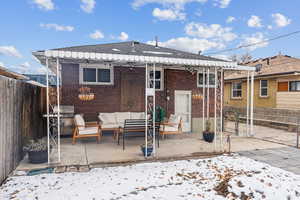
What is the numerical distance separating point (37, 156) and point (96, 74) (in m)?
4.17

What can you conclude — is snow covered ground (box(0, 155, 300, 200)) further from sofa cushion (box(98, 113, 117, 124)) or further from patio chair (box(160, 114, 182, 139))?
sofa cushion (box(98, 113, 117, 124))

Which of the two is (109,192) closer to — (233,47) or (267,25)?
(267,25)

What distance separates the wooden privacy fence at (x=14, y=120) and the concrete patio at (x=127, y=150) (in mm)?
455

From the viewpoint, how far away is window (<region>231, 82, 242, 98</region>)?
14.1 metres

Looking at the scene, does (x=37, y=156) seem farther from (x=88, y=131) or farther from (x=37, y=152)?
(x=88, y=131)

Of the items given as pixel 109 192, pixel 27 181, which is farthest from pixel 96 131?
pixel 109 192

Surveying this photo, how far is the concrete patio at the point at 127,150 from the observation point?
15.0 ft

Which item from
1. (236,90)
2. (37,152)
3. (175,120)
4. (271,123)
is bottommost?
(271,123)

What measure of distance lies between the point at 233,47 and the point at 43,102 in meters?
18.9

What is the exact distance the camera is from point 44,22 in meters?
12.9

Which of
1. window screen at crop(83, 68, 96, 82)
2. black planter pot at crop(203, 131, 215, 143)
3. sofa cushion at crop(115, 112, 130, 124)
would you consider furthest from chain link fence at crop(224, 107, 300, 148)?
window screen at crop(83, 68, 96, 82)

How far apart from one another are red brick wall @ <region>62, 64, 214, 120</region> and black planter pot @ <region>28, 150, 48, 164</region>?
3301 mm

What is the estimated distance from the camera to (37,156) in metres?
4.38

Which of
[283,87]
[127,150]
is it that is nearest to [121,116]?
[127,150]
